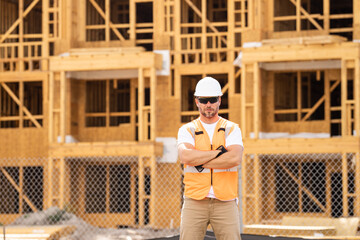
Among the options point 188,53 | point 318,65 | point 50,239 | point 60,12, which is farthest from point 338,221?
point 60,12

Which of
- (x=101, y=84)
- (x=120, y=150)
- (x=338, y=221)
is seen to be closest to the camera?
(x=338, y=221)

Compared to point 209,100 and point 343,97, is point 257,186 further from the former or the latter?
point 209,100

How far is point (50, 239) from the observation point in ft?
62.2

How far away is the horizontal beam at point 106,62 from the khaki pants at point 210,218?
22499 millimetres

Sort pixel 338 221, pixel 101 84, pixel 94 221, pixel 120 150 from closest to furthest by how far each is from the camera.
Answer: pixel 338 221 → pixel 120 150 → pixel 94 221 → pixel 101 84

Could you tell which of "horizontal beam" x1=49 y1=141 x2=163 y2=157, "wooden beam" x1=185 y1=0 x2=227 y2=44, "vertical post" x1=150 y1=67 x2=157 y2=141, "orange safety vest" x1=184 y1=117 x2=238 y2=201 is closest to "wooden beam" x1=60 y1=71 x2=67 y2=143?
"horizontal beam" x1=49 y1=141 x2=163 y2=157

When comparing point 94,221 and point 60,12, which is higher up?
point 60,12

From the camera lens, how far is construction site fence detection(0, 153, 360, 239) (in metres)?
28.4

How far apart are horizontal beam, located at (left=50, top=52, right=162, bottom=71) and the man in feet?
73.2

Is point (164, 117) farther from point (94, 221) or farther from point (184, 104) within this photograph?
point (94, 221)

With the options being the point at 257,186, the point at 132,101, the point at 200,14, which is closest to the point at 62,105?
the point at 132,101

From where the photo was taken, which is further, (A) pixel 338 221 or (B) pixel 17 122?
(B) pixel 17 122

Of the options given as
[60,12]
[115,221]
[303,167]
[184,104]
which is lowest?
[115,221]

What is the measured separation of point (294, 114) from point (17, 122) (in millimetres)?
10795
